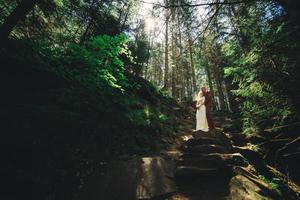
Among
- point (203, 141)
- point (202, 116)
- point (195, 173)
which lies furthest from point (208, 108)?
point (195, 173)

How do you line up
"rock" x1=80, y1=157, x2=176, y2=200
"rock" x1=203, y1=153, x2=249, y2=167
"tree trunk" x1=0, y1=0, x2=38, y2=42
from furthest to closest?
"rock" x1=203, y1=153, x2=249, y2=167 < "tree trunk" x1=0, y1=0, x2=38, y2=42 < "rock" x1=80, y1=157, x2=176, y2=200

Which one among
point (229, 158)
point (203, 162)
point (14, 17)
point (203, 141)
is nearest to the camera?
point (14, 17)

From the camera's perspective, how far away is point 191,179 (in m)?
7.25

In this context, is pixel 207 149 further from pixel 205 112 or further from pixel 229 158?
pixel 205 112

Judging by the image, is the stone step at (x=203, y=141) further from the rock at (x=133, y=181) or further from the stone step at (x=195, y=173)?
the rock at (x=133, y=181)

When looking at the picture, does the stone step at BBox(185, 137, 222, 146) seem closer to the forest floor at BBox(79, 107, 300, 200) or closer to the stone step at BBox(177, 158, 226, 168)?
the forest floor at BBox(79, 107, 300, 200)

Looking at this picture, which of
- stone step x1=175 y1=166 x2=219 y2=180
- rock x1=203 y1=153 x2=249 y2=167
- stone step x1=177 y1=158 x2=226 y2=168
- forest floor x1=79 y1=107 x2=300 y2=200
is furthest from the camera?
rock x1=203 y1=153 x2=249 y2=167

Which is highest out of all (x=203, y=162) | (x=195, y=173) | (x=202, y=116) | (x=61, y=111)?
(x=202, y=116)

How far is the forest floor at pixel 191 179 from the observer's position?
19.4ft

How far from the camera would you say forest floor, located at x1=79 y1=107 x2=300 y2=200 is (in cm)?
590

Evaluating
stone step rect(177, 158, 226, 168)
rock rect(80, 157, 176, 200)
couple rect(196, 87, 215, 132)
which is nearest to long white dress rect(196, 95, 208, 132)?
couple rect(196, 87, 215, 132)

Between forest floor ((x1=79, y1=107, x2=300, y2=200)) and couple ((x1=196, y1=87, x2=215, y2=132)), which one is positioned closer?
forest floor ((x1=79, y1=107, x2=300, y2=200))

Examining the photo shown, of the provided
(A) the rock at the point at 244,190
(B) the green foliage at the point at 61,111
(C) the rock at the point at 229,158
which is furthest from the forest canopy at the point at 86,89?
(A) the rock at the point at 244,190

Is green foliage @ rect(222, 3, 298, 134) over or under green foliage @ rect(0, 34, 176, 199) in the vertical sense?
over
